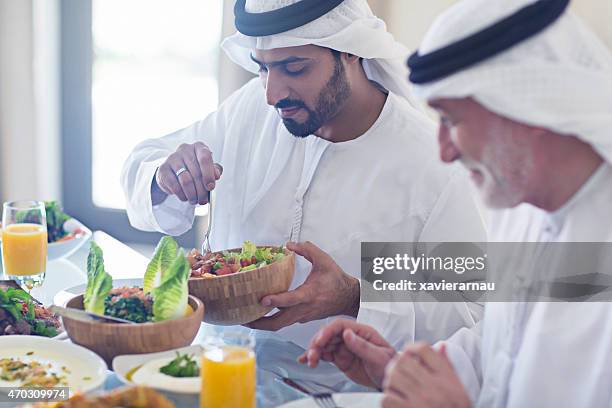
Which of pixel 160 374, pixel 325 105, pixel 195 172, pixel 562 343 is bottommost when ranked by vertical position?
pixel 160 374

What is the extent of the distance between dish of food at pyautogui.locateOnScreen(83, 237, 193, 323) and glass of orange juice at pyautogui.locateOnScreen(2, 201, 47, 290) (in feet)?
2.10

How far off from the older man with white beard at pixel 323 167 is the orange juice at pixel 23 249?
12.6 inches

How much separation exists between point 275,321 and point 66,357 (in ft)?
1.65

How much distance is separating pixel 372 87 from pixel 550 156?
3.49 ft

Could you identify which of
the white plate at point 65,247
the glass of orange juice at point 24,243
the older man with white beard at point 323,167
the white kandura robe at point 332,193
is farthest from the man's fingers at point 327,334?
the white plate at point 65,247

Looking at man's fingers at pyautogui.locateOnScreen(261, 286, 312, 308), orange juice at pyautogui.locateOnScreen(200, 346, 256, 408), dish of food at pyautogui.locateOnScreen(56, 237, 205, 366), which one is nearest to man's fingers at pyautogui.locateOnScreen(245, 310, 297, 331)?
man's fingers at pyautogui.locateOnScreen(261, 286, 312, 308)

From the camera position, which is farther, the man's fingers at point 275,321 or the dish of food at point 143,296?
A: the man's fingers at point 275,321

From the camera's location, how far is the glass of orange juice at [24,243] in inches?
88.0

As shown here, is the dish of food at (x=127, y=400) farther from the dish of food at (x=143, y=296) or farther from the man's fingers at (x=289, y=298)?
the man's fingers at (x=289, y=298)

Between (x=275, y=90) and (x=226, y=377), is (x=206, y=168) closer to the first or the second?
(x=275, y=90)

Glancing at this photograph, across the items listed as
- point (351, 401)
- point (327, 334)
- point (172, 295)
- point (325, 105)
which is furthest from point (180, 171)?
point (351, 401)

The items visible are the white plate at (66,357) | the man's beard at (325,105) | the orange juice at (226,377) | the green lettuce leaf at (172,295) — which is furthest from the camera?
the man's beard at (325,105)

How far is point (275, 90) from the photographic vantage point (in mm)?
2178

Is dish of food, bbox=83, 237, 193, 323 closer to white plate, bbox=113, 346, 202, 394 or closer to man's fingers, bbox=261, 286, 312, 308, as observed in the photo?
white plate, bbox=113, 346, 202, 394
